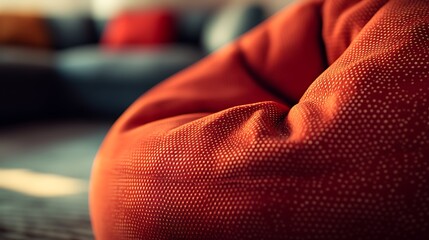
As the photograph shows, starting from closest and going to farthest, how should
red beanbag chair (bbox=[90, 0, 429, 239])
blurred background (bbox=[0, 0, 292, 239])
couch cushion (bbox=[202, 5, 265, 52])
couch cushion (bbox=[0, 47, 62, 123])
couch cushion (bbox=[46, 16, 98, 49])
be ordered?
red beanbag chair (bbox=[90, 0, 429, 239])
blurred background (bbox=[0, 0, 292, 239])
couch cushion (bbox=[0, 47, 62, 123])
couch cushion (bbox=[202, 5, 265, 52])
couch cushion (bbox=[46, 16, 98, 49])

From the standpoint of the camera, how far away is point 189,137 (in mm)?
460

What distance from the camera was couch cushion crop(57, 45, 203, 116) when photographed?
2.05 meters

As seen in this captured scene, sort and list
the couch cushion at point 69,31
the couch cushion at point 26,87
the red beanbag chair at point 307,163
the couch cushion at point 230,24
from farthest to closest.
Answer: the couch cushion at point 69,31 → the couch cushion at point 230,24 → the couch cushion at point 26,87 → the red beanbag chair at point 307,163

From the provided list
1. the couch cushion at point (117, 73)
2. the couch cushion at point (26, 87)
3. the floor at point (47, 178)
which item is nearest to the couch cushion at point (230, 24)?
the couch cushion at point (117, 73)

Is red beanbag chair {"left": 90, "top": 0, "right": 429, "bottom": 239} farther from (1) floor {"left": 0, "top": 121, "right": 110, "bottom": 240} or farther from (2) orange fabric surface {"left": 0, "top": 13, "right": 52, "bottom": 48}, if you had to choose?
(2) orange fabric surface {"left": 0, "top": 13, "right": 52, "bottom": 48}

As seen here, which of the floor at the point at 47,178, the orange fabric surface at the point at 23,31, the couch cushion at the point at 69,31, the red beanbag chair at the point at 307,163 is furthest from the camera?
the couch cushion at the point at 69,31

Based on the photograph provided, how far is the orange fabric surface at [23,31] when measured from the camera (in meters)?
2.52

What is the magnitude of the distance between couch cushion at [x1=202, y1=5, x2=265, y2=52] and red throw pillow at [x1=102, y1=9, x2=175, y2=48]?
0.24 m

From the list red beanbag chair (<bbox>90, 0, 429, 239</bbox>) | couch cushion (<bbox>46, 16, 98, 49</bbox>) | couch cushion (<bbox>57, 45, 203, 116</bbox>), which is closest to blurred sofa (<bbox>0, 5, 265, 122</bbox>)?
couch cushion (<bbox>57, 45, 203, 116</bbox>)

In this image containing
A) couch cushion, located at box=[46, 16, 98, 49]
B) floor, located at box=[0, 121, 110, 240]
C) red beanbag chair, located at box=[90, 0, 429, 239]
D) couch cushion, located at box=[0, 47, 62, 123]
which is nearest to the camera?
red beanbag chair, located at box=[90, 0, 429, 239]

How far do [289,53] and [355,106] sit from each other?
30cm

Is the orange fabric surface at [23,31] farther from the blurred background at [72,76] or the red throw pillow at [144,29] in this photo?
the red throw pillow at [144,29]

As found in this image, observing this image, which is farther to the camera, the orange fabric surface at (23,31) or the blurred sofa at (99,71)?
the orange fabric surface at (23,31)

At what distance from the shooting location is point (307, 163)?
1.26 ft
